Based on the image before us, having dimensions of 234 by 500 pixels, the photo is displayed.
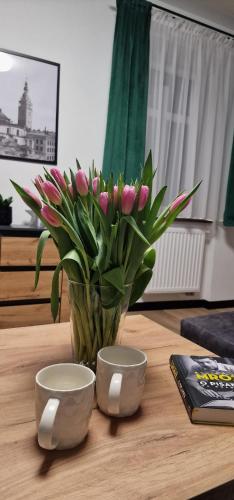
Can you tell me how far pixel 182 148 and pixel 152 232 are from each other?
268cm

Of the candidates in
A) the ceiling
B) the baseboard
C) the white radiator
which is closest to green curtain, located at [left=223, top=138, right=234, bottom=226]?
the white radiator

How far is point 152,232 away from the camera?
75 centimetres

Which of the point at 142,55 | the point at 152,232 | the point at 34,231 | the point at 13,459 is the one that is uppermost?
the point at 142,55

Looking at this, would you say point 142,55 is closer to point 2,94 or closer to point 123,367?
point 2,94

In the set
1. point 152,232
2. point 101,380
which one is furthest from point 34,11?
point 101,380

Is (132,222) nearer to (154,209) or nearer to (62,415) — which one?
(154,209)

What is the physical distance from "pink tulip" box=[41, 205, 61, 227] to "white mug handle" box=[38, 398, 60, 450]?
32 cm

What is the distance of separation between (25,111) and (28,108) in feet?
0.11

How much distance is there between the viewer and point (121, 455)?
51cm

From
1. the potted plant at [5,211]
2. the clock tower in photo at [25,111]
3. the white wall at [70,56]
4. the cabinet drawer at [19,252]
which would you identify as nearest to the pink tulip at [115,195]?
the cabinet drawer at [19,252]

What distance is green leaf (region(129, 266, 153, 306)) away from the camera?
0.80 meters

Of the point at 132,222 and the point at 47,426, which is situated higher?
the point at 132,222

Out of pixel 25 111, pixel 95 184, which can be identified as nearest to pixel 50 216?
pixel 95 184

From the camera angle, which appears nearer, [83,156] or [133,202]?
[133,202]
